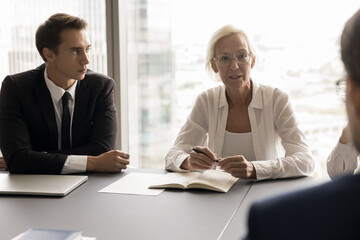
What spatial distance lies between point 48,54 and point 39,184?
44.5 inches

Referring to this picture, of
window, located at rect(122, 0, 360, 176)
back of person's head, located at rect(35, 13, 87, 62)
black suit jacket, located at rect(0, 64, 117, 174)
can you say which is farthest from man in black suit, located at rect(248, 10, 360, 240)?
window, located at rect(122, 0, 360, 176)

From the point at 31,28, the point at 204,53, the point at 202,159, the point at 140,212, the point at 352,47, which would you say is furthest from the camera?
the point at 31,28

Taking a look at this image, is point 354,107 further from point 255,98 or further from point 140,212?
point 255,98

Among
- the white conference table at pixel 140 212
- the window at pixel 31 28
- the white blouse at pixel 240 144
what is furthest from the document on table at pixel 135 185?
the window at pixel 31 28

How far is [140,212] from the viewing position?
1615mm

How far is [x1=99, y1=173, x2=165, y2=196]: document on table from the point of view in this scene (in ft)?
6.14

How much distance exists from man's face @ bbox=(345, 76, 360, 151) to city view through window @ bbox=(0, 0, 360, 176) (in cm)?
259

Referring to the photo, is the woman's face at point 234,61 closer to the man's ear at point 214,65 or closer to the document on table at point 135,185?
the man's ear at point 214,65

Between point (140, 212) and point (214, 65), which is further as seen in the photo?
point (214, 65)

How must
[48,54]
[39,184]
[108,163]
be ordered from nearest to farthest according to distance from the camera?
[39,184] < [108,163] < [48,54]

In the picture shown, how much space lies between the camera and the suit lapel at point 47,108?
8.27ft

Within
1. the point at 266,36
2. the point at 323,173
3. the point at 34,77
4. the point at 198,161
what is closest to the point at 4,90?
the point at 34,77

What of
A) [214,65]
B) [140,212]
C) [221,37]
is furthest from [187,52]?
[140,212]

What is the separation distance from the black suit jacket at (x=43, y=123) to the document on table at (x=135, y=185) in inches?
14.8
